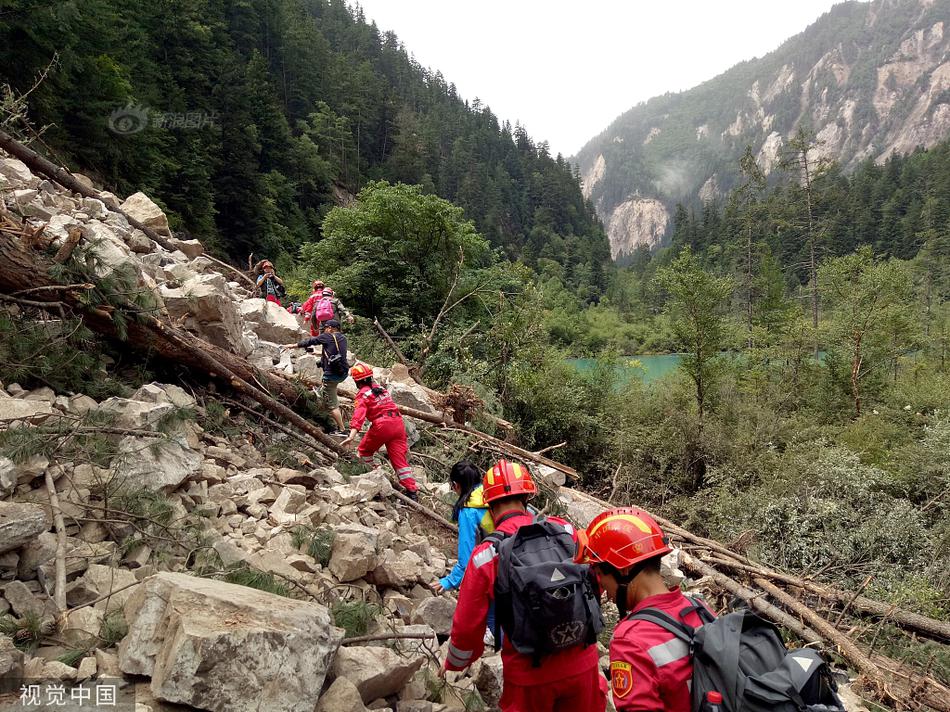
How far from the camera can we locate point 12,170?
25.3 feet

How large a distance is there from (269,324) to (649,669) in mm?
8306

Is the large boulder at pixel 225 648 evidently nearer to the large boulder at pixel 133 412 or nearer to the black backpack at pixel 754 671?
the black backpack at pixel 754 671

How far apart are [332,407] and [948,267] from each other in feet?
141

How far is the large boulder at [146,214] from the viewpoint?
10.8m

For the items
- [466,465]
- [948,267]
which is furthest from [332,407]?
[948,267]

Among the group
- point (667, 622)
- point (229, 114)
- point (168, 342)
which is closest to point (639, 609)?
point (667, 622)

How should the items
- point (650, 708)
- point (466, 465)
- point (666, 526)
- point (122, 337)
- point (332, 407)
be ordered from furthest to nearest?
point (666, 526) → point (332, 407) → point (122, 337) → point (466, 465) → point (650, 708)

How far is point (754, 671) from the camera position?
1675mm

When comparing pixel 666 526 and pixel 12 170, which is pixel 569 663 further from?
pixel 12 170

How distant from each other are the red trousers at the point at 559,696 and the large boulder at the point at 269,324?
24.3ft

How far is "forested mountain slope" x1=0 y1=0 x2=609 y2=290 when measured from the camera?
14.8m

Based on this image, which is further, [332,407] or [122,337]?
[332,407]

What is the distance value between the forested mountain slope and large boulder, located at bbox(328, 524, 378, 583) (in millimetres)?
14960

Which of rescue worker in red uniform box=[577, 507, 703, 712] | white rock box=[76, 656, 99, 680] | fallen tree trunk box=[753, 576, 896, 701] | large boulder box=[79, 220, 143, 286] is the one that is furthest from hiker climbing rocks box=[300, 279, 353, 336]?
fallen tree trunk box=[753, 576, 896, 701]
